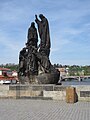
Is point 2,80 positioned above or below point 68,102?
above

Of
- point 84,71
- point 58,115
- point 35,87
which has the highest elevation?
point 84,71

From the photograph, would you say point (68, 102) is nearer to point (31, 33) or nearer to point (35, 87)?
point (35, 87)

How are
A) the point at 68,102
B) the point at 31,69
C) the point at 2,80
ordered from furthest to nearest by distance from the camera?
the point at 2,80 → the point at 31,69 → the point at 68,102

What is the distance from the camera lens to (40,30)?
18609 mm

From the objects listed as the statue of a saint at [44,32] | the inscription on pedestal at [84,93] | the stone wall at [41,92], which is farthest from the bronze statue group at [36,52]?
the inscription on pedestal at [84,93]

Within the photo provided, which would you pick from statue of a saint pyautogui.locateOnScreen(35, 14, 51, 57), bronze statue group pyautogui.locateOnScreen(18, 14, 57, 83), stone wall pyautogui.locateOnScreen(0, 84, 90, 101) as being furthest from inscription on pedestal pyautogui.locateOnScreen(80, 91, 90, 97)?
statue of a saint pyautogui.locateOnScreen(35, 14, 51, 57)

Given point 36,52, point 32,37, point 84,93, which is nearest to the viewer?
point 84,93

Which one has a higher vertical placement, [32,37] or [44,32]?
[44,32]

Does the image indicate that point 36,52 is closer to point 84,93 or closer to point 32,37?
point 32,37

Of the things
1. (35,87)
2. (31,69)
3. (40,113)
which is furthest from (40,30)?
(40,113)

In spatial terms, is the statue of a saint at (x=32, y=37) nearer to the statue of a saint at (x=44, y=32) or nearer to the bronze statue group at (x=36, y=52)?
the bronze statue group at (x=36, y=52)

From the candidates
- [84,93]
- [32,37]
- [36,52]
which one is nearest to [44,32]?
[32,37]

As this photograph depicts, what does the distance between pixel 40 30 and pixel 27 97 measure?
14.2 ft


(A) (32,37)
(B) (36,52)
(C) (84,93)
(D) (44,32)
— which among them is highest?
(D) (44,32)
